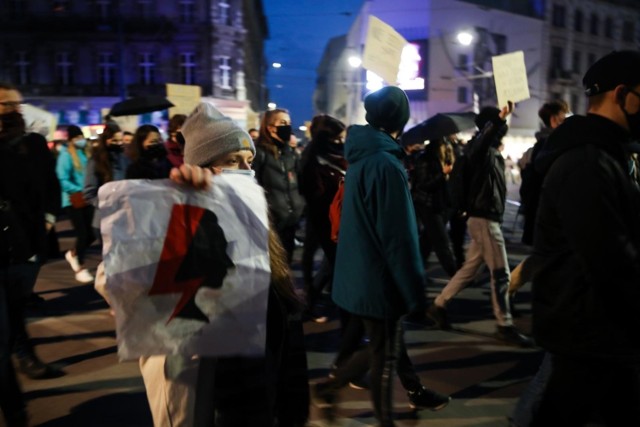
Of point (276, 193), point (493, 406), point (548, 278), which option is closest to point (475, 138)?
point (276, 193)

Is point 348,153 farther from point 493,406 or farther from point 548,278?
point 493,406

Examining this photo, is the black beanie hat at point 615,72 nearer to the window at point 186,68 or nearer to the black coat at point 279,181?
the black coat at point 279,181

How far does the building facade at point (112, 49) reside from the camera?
3900 centimetres

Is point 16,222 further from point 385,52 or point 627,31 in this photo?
point 627,31

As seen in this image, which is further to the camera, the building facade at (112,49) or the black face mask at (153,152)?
the building facade at (112,49)

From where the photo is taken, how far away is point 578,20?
51781 millimetres

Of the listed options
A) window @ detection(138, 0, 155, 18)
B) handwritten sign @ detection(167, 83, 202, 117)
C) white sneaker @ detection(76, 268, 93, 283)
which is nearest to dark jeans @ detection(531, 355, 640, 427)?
white sneaker @ detection(76, 268, 93, 283)

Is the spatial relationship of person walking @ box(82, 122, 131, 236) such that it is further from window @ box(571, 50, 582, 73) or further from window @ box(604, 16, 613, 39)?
window @ box(604, 16, 613, 39)

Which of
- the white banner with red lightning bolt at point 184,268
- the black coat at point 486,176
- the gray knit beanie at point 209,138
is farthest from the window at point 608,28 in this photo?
the white banner with red lightning bolt at point 184,268

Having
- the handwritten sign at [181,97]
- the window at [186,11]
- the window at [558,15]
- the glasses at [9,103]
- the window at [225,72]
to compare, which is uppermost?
the window at [558,15]

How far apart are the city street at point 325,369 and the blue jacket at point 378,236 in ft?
3.47

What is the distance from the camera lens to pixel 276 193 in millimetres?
6156

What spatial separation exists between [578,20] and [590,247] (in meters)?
55.8

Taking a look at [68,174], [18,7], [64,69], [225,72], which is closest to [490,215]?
[68,174]
